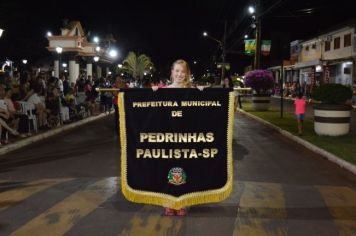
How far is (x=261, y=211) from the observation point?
6773 millimetres

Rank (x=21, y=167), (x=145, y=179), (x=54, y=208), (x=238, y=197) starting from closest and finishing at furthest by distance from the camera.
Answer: (x=145, y=179) < (x=54, y=208) < (x=238, y=197) < (x=21, y=167)

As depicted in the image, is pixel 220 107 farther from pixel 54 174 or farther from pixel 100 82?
pixel 100 82

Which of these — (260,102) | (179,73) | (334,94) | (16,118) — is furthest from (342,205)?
(260,102)

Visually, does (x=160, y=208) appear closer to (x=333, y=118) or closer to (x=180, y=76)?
(x=180, y=76)

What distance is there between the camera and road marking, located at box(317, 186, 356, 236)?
6.12 metres

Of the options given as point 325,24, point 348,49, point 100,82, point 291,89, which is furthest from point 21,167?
point 325,24

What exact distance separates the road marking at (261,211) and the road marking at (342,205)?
62cm

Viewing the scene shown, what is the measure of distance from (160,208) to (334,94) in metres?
9.70

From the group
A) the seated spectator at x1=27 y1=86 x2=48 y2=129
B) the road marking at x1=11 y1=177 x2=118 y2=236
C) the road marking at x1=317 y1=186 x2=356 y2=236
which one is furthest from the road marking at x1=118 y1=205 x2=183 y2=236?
the seated spectator at x1=27 y1=86 x2=48 y2=129

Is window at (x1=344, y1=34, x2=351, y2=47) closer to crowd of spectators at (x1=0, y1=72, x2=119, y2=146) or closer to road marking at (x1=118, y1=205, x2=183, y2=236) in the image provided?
crowd of spectators at (x1=0, y1=72, x2=119, y2=146)

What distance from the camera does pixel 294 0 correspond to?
43.8 metres

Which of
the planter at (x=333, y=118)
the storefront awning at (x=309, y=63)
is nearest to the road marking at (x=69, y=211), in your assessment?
the planter at (x=333, y=118)

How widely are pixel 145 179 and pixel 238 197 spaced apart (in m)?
1.85

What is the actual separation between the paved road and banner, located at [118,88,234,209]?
0.36 m
